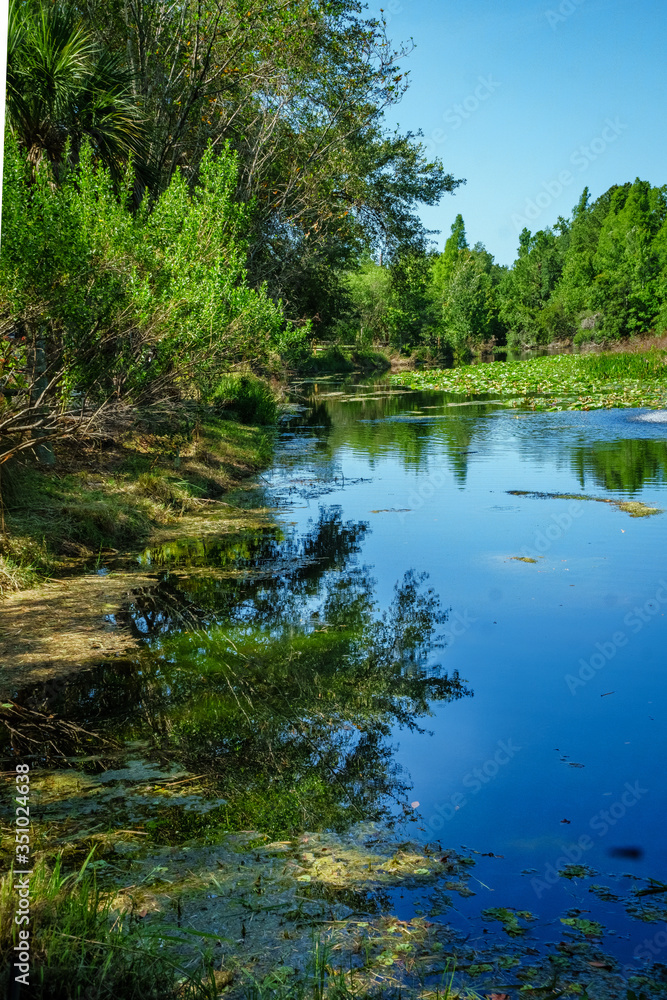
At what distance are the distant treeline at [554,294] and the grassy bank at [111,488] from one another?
1405 inches

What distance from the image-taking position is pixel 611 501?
1452 cm

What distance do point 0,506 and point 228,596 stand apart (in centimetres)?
286

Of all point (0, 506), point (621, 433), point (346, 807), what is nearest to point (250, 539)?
point (0, 506)

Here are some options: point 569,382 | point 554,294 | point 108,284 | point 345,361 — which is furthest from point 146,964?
point 554,294

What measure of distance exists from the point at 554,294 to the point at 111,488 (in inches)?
3436

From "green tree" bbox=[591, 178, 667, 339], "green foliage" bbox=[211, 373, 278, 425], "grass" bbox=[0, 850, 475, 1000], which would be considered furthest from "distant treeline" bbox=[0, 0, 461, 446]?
"green tree" bbox=[591, 178, 667, 339]

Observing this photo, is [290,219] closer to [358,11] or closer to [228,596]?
[358,11]

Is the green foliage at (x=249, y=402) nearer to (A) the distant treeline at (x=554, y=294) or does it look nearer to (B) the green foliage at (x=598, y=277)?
(A) the distant treeline at (x=554, y=294)

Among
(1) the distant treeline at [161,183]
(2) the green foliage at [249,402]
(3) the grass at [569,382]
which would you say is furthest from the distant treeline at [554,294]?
(1) the distant treeline at [161,183]

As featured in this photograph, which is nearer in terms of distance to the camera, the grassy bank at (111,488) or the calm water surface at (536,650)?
the calm water surface at (536,650)
